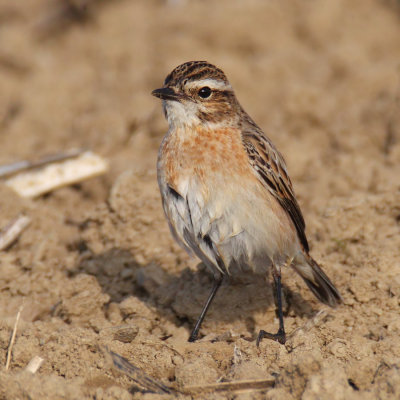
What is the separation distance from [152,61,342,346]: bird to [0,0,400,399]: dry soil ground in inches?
19.0

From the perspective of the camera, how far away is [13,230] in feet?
26.4

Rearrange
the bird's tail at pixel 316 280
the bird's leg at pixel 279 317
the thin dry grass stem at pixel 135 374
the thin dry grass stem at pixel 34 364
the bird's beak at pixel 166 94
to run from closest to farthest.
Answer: the thin dry grass stem at pixel 135 374 → the thin dry grass stem at pixel 34 364 → the bird's leg at pixel 279 317 → the bird's beak at pixel 166 94 → the bird's tail at pixel 316 280

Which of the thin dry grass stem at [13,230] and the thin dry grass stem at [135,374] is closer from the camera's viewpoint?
the thin dry grass stem at [135,374]

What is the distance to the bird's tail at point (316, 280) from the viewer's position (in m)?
6.41

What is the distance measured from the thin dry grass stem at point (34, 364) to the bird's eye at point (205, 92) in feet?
9.89

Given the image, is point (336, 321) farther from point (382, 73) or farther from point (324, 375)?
point (382, 73)

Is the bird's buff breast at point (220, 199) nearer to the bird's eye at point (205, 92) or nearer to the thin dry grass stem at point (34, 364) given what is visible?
the bird's eye at point (205, 92)

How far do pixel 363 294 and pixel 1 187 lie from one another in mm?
5328

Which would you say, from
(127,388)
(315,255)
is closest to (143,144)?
(315,255)

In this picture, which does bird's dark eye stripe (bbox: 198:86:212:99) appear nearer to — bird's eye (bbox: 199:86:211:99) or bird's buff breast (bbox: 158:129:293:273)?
bird's eye (bbox: 199:86:211:99)

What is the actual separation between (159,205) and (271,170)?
7.47 feet

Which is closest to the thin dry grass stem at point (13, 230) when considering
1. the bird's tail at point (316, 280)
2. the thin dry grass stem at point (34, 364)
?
the thin dry grass stem at point (34, 364)

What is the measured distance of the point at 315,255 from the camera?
23.9 feet

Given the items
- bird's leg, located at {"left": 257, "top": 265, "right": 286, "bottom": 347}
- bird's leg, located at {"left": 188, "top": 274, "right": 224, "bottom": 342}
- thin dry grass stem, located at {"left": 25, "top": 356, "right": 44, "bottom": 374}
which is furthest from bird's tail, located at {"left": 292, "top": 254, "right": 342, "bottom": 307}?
thin dry grass stem, located at {"left": 25, "top": 356, "right": 44, "bottom": 374}
